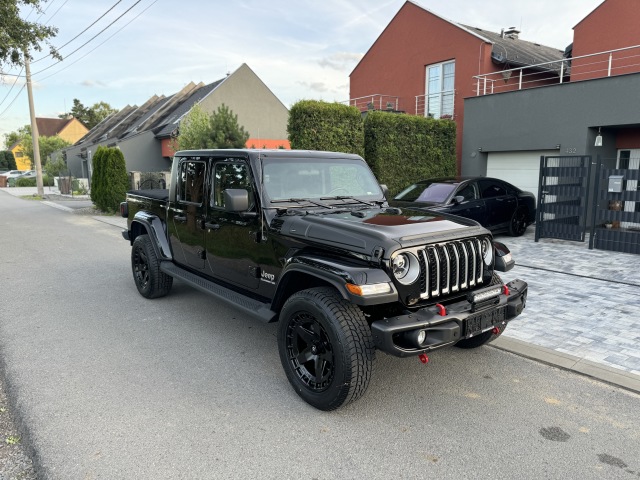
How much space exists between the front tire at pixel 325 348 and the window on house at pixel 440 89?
14.2 metres

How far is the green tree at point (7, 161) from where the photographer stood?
7306 centimetres

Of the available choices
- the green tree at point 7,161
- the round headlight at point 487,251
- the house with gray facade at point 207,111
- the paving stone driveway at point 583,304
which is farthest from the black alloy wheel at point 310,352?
the green tree at point 7,161

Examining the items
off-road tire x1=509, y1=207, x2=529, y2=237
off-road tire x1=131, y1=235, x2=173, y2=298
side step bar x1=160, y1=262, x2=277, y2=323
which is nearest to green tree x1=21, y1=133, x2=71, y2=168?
off-road tire x1=131, y1=235, x2=173, y2=298

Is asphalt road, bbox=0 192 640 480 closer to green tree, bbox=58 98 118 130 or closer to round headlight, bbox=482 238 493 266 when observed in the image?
round headlight, bbox=482 238 493 266

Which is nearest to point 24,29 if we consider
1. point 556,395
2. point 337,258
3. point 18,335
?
point 18,335

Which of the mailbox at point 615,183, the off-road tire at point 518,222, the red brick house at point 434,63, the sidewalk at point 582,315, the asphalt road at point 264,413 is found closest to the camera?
the asphalt road at point 264,413

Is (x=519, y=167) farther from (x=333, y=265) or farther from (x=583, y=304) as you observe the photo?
(x=333, y=265)

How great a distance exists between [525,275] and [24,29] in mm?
15666

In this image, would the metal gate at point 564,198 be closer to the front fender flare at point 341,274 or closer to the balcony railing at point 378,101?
the front fender flare at point 341,274

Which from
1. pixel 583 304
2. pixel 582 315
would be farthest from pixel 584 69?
pixel 582 315

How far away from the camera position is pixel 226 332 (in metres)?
4.91

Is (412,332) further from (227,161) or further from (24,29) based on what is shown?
(24,29)

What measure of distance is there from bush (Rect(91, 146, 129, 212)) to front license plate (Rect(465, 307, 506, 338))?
16.0m

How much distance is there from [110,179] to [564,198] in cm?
1487
